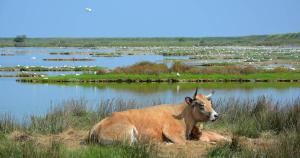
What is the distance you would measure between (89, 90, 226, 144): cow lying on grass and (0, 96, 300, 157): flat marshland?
347mm

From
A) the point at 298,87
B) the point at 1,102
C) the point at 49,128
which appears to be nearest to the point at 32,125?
the point at 49,128

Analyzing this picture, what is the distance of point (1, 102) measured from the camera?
28500 mm

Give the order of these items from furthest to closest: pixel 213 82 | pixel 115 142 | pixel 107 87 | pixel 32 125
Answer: pixel 213 82 → pixel 107 87 → pixel 32 125 → pixel 115 142

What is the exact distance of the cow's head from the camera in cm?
1142

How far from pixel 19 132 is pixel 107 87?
25.7 m

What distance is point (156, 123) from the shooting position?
11.5 meters

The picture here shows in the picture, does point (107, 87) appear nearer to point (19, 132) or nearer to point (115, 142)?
point (19, 132)

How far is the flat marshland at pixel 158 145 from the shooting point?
9.23 m

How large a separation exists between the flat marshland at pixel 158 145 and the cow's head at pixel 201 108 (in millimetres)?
517

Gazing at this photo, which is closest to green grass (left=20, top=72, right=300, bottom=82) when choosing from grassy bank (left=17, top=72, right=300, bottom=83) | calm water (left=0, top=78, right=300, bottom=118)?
grassy bank (left=17, top=72, right=300, bottom=83)

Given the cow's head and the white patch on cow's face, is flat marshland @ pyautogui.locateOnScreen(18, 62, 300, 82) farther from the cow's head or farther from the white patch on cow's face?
the white patch on cow's face

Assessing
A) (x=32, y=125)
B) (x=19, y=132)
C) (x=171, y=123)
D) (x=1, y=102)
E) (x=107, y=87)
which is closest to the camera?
(x=171, y=123)

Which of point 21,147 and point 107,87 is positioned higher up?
point 21,147

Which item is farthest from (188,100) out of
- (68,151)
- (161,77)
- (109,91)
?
(161,77)
